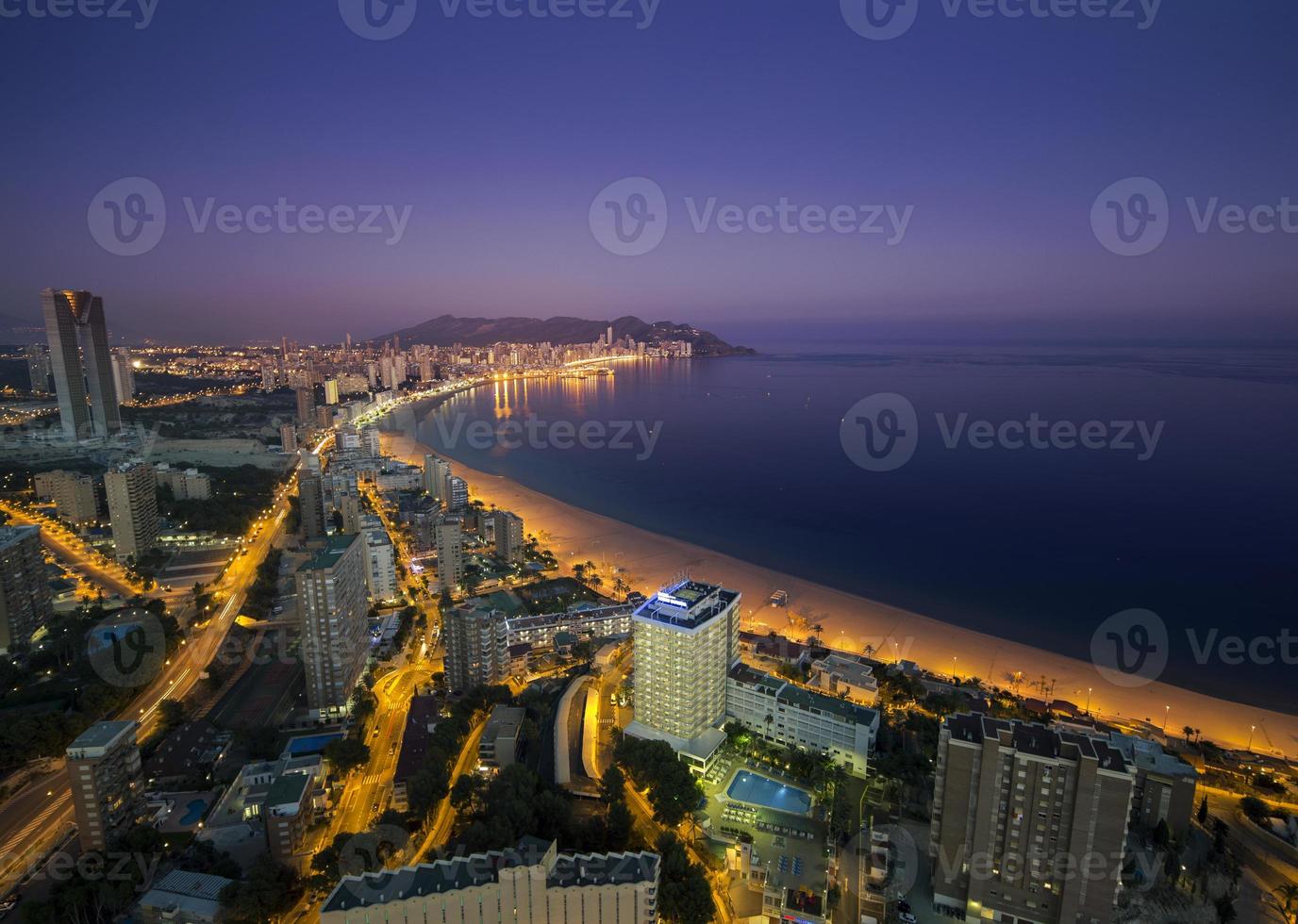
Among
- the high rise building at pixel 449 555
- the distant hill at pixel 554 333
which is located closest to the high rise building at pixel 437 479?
the high rise building at pixel 449 555

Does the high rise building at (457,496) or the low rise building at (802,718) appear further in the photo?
the high rise building at (457,496)

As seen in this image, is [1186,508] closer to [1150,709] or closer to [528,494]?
[1150,709]

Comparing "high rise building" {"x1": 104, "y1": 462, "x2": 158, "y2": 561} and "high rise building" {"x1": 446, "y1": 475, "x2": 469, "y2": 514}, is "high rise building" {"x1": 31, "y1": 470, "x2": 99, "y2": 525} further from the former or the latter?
"high rise building" {"x1": 446, "y1": 475, "x2": 469, "y2": 514}

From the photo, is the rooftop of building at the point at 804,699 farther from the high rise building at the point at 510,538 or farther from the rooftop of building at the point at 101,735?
the high rise building at the point at 510,538

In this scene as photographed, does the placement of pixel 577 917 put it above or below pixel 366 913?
below

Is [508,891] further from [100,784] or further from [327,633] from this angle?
[327,633]

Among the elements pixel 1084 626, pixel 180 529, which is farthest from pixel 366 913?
pixel 180 529
